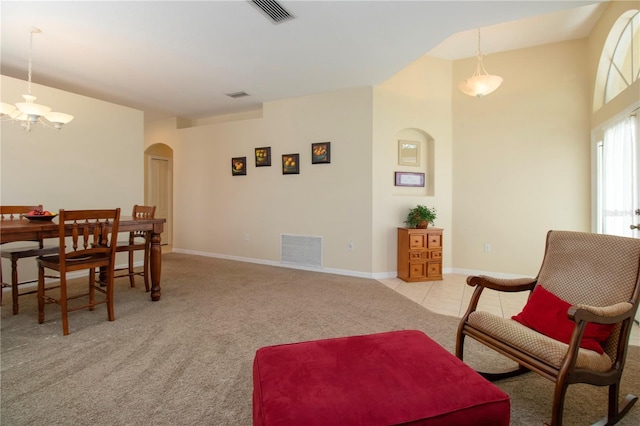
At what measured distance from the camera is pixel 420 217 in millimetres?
4055

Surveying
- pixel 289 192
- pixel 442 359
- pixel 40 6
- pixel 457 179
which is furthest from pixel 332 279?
pixel 40 6

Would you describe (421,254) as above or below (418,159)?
below

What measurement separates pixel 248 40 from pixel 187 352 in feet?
A: 9.69

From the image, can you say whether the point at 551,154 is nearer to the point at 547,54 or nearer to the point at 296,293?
the point at 547,54

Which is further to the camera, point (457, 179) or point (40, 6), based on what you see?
point (457, 179)

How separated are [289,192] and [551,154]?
3747 millimetres

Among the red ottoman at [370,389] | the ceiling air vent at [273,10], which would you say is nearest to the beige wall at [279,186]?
the ceiling air vent at [273,10]

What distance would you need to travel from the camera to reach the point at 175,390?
1643mm

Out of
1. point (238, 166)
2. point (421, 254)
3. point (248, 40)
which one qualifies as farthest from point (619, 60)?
point (238, 166)

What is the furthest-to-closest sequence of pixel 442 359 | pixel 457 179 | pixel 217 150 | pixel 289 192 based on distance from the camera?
pixel 217 150
pixel 289 192
pixel 457 179
pixel 442 359

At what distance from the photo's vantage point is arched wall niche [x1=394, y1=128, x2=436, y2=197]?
4.41 m

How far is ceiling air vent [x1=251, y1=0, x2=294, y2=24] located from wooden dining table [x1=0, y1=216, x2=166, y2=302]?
A: 226 centimetres

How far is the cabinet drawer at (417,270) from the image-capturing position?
4.01m

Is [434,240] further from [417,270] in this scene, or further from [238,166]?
[238,166]
